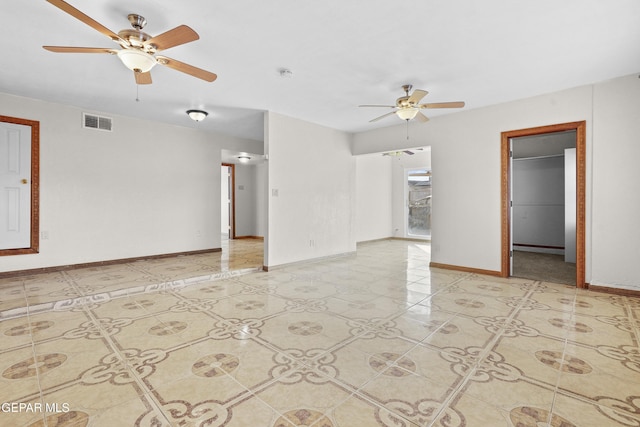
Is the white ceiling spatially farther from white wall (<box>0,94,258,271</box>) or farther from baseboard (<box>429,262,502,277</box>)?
baseboard (<box>429,262,502,277</box>)

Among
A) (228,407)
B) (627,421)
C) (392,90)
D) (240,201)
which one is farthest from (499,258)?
(240,201)

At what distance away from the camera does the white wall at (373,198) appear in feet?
29.5

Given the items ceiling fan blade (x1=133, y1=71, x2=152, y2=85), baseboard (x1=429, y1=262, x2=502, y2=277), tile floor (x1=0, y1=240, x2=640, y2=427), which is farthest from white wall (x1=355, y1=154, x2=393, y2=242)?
ceiling fan blade (x1=133, y1=71, x2=152, y2=85)

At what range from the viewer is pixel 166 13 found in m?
2.54

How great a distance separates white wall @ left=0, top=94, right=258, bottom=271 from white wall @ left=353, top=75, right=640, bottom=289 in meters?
4.24

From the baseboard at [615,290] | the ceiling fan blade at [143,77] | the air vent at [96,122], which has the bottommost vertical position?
the baseboard at [615,290]

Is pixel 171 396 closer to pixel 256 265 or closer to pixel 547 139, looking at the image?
pixel 256 265

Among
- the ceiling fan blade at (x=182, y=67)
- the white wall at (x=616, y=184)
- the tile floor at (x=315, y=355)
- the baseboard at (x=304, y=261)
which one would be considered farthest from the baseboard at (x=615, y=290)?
the ceiling fan blade at (x=182, y=67)

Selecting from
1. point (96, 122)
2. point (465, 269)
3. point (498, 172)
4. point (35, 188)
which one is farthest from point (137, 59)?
point (465, 269)

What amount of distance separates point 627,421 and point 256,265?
4704 millimetres

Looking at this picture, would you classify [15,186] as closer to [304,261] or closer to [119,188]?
[119,188]

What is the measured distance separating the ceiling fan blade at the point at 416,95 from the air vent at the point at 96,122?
5.27 m

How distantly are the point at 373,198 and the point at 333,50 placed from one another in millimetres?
6552

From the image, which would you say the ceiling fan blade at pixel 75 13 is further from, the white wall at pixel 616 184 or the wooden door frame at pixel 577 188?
the white wall at pixel 616 184
